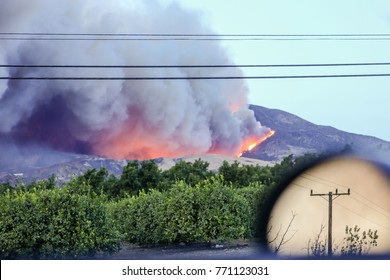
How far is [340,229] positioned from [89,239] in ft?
17.7

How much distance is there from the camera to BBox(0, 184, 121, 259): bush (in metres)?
10.8

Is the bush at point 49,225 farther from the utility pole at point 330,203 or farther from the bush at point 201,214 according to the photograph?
the utility pole at point 330,203

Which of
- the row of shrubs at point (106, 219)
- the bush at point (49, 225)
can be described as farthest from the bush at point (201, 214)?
the bush at point (49, 225)

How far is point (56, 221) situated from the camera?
10898 millimetres

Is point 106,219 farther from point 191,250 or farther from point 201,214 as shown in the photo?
point 201,214

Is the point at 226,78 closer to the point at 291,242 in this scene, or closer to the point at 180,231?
the point at 180,231

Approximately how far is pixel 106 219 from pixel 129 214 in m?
3.04

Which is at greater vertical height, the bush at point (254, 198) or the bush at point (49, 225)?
the bush at point (254, 198)

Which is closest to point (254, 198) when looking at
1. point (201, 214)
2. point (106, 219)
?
point (201, 214)

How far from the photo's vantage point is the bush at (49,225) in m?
10.8
